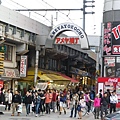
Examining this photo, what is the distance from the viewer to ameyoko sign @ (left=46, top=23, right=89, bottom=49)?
112 feet

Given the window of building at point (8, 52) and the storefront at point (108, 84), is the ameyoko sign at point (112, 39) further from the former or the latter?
the window of building at point (8, 52)

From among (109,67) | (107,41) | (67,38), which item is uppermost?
(67,38)

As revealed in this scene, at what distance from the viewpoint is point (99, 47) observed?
114ft

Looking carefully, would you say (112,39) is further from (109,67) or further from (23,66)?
(23,66)

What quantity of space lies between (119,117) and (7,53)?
73.3 ft

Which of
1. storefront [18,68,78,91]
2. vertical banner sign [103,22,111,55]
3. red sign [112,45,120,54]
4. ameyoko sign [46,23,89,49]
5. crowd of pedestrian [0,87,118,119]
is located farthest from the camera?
storefront [18,68,78,91]

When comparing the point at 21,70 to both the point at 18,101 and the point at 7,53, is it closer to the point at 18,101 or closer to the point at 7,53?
the point at 7,53

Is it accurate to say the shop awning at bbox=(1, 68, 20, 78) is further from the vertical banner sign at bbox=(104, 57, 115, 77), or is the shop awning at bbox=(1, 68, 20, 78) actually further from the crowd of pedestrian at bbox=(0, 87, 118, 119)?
the vertical banner sign at bbox=(104, 57, 115, 77)

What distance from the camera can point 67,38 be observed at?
1378 inches

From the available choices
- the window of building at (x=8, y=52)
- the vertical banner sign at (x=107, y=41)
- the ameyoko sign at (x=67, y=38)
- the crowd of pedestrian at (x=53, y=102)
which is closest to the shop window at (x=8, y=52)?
the window of building at (x=8, y=52)

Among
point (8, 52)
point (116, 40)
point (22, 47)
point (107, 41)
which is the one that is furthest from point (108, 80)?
point (8, 52)

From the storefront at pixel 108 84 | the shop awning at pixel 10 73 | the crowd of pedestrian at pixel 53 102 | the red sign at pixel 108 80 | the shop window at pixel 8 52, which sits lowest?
the crowd of pedestrian at pixel 53 102

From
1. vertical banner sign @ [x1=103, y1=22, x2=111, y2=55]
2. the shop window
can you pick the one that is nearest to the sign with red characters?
vertical banner sign @ [x1=103, y1=22, x2=111, y2=55]

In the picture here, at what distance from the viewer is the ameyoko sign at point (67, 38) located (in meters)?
34.2
